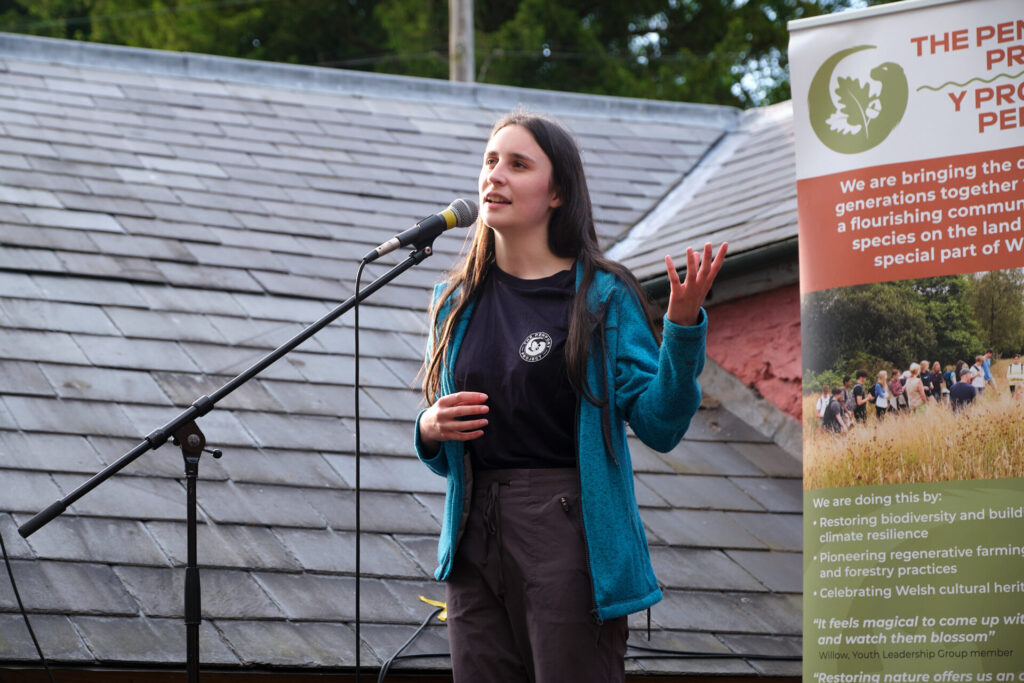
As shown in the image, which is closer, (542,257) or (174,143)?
(542,257)

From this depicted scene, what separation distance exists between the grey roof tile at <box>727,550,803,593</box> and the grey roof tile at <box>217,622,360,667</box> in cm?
145

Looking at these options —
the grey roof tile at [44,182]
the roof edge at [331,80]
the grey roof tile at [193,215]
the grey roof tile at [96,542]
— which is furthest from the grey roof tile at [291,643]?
the roof edge at [331,80]

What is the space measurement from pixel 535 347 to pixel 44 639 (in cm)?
153

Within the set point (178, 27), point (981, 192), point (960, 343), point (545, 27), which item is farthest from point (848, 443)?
point (178, 27)

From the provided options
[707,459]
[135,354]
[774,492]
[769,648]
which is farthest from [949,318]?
[135,354]

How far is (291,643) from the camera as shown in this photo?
3.18 meters

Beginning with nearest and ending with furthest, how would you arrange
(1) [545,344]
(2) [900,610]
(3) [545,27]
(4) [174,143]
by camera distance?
1. (1) [545,344]
2. (2) [900,610]
3. (4) [174,143]
4. (3) [545,27]

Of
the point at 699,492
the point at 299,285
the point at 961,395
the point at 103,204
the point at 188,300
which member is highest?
the point at 103,204

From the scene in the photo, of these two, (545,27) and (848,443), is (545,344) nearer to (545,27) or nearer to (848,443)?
(848,443)

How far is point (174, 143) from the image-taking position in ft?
19.9

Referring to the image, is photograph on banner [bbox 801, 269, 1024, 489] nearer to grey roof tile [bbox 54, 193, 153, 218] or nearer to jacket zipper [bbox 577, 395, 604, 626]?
jacket zipper [bbox 577, 395, 604, 626]

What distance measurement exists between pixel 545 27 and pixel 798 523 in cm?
1375

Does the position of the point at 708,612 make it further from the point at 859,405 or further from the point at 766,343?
the point at 766,343

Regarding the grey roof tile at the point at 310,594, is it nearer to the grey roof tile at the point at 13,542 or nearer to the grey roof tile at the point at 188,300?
the grey roof tile at the point at 13,542
